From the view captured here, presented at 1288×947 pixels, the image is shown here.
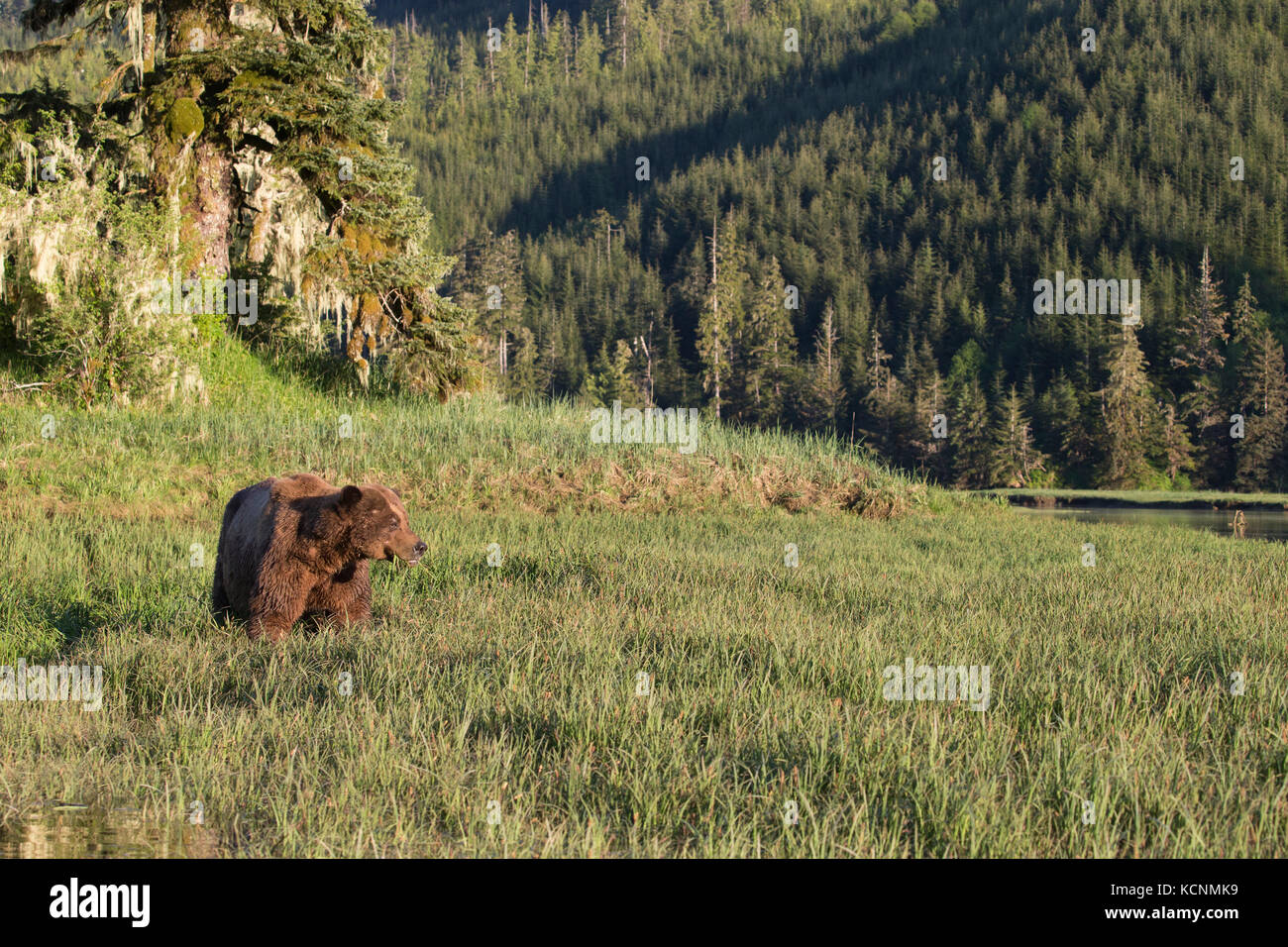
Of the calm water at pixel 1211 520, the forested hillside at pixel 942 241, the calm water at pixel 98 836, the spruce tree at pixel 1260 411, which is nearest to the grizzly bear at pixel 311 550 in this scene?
the calm water at pixel 98 836

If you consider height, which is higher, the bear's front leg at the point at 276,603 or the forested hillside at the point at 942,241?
the forested hillside at the point at 942,241

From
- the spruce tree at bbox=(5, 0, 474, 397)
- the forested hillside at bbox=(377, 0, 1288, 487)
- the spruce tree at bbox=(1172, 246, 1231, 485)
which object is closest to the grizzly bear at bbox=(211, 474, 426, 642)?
the spruce tree at bbox=(5, 0, 474, 397)

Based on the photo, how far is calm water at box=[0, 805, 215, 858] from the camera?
3.75 meters

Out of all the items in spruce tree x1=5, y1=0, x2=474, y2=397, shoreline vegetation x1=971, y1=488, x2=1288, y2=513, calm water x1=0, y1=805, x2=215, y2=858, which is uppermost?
spruce tree x1=5, y1=0, x2=474, y2=397

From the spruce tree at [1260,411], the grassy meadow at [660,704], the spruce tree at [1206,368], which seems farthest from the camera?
the spruce tree at [1206,368]

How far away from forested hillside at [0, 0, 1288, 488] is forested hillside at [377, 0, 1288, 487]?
0.96 ft

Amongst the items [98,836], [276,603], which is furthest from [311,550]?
[98,836]

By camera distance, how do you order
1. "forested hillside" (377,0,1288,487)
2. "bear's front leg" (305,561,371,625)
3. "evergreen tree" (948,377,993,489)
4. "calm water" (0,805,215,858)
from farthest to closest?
"forested hillside" (377,0,1288,487) < "evergreen tree" (948,377,993,489) < "bear's front leg" (305,561,371,625) < "calm water" (0,805,215,858)

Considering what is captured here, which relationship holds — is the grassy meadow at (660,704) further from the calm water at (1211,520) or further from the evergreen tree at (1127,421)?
the evergreen tree at (1127,421)

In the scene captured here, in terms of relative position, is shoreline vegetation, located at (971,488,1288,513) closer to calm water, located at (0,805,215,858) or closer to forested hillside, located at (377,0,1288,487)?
forested hillside, located at (377,0,1288,487)

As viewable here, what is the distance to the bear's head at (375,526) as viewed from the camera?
6.70 m

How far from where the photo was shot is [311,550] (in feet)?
22.5

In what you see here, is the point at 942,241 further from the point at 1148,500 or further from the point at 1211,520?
the point at 1211,520

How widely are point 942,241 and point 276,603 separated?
9492 cm
